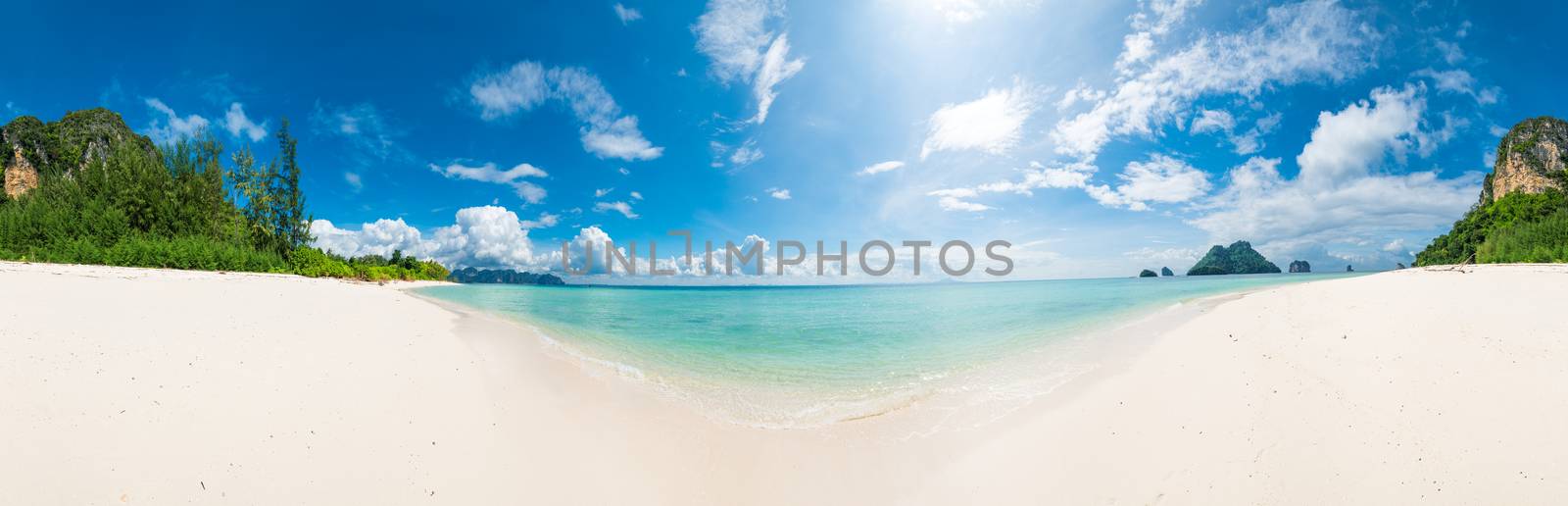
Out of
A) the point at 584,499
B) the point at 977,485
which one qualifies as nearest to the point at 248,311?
the point at 584,499

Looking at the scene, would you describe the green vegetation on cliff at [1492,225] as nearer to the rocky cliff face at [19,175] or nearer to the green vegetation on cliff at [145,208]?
the green vegetation on cliff at [145,208]

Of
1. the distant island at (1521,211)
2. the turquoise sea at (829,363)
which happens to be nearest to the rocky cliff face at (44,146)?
the turquoise sea at (829,363)

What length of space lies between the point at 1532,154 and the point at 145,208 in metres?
115

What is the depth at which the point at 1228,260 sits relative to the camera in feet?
338

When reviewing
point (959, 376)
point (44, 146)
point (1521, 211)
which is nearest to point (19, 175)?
point (44, 146)

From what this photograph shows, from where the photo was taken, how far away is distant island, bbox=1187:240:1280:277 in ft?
334

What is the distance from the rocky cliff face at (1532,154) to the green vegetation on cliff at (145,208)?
342ft

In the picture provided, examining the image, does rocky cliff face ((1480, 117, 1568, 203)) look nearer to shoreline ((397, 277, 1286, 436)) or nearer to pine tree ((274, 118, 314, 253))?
shoreline ((397, 277, 1286, 436))

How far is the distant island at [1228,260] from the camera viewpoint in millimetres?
101875

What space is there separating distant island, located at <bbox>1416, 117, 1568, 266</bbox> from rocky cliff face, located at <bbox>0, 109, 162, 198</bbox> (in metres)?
81.3

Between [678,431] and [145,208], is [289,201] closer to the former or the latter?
[145,208]

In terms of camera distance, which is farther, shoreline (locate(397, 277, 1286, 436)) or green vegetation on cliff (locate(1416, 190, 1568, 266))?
green vegetation on cliff (locate(1416, 190, 1568, 266))

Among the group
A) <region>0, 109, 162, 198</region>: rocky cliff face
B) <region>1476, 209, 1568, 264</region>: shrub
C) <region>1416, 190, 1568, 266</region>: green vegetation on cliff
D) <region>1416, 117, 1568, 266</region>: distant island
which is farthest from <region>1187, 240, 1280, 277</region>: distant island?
<region>0, 109, 162, 198</region>: rocky cliff face

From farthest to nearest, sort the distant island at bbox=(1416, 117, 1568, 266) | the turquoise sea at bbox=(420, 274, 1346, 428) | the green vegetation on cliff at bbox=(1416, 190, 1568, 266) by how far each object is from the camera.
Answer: the green vegetation on cliff at bbox=(1416, 190, 1568, 266), the distant island at bbox=(1416, 117, 1568, 266), the turquoise sea at bbox=(420, 274, 1346, 428)
